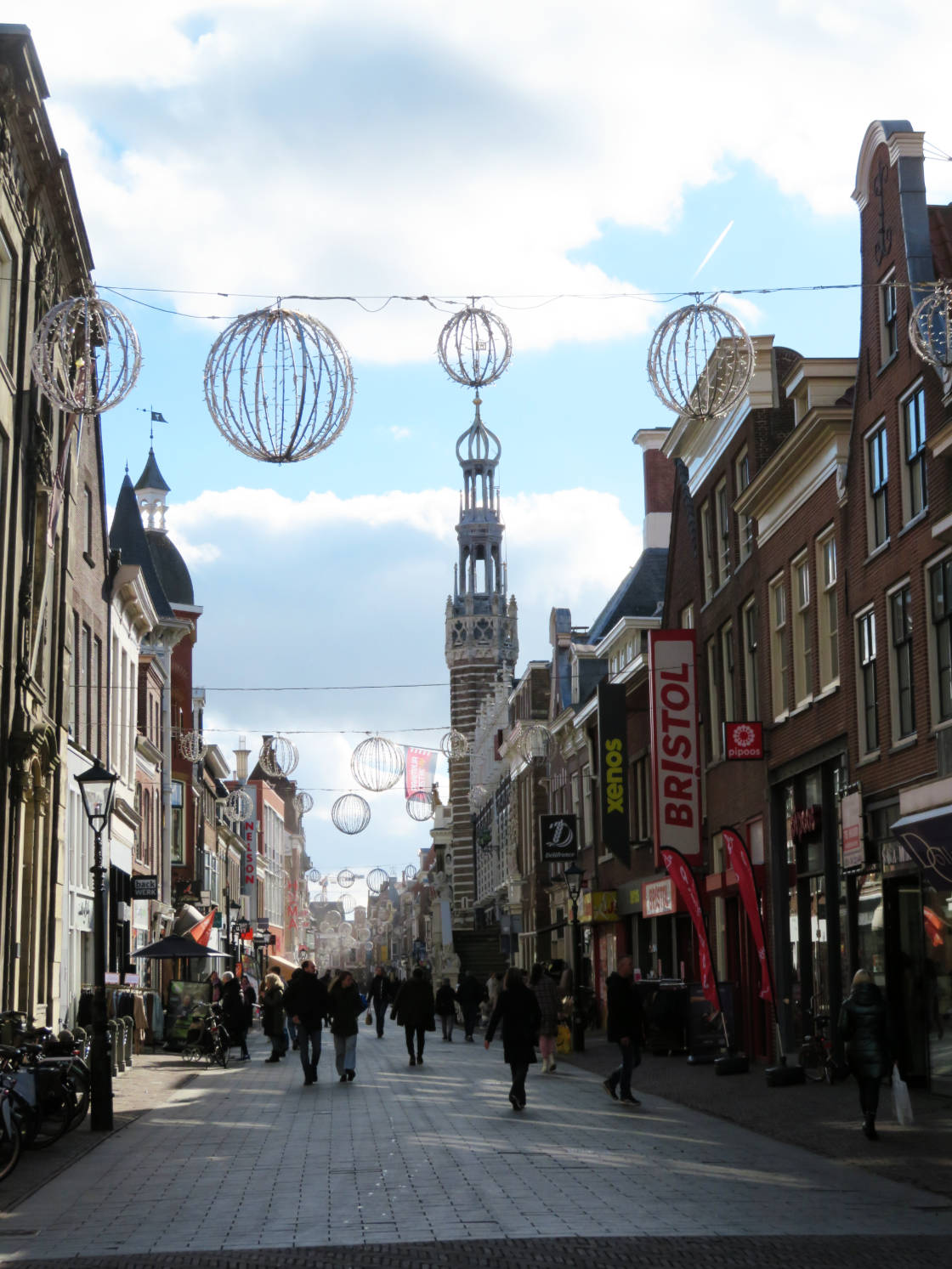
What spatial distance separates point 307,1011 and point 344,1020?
Result: 0.58 m

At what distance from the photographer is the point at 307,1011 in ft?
81.1

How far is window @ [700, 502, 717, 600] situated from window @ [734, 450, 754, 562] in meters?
2.20

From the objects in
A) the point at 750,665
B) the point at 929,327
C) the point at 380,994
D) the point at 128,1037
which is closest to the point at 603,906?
the point at 380,994

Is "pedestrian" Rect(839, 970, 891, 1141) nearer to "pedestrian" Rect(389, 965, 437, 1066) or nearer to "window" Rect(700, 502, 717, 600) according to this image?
"pedestrian" Rect(389, 965, 437, 1066)

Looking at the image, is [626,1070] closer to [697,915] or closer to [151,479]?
[697,915]

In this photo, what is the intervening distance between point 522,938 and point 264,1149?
5011 centimetres

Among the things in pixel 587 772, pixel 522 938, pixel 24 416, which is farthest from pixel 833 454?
pixel 522 938

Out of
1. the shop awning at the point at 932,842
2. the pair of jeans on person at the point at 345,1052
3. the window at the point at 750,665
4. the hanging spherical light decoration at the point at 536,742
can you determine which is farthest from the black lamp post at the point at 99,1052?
the hanging spherical light decoration at the point at 536,742

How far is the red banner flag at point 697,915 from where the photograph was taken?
89.7 feet

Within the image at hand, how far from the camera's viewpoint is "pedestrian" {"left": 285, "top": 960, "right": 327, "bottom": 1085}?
24.7 metres

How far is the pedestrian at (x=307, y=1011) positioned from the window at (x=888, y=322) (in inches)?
478

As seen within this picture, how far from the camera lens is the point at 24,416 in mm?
25812

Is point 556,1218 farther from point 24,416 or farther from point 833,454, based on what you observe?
point 24,416

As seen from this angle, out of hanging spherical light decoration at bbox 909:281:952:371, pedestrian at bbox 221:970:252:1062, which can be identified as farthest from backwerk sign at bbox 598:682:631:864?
hanging spherical light decoration at bbox 909:281:952:371
